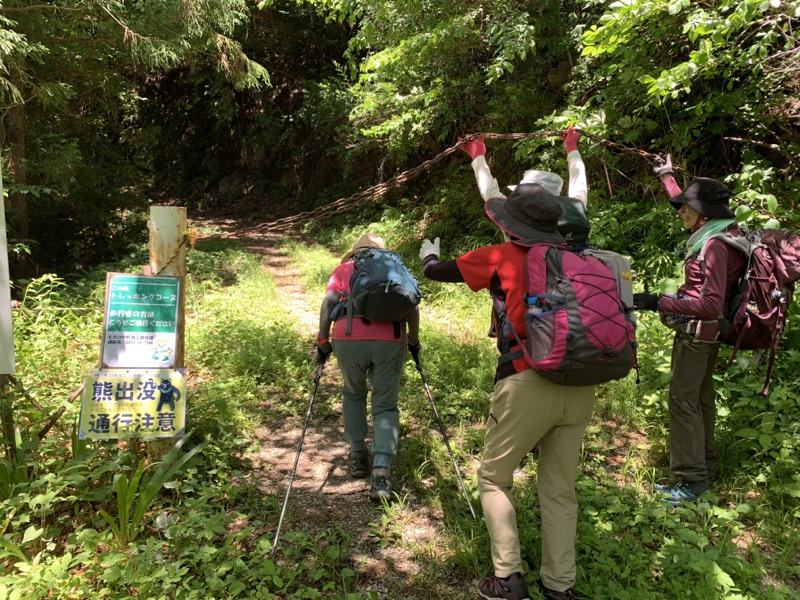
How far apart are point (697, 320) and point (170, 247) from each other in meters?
3.33

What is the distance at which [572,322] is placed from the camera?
7.46 feet

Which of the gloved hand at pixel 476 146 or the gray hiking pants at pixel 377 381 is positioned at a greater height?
the gloved hand at pixel 476 146

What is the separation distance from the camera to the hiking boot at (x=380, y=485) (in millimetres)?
3443

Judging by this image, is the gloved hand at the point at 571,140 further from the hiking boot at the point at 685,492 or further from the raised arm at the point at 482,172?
the hiking boot at the point at 685,492

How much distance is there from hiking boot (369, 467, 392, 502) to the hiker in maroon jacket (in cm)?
184

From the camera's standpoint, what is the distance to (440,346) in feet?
19.5

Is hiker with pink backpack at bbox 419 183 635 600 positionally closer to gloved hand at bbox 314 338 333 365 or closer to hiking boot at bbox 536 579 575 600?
hiking boot at bbox 536 579 575 600

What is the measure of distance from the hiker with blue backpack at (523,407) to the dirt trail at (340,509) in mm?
469

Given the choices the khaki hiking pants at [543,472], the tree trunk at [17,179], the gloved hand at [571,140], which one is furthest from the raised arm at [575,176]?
the tree trunk at [17,179]

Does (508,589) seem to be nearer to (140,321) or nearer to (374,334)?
(374,334)

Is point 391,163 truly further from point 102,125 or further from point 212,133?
point 212,133

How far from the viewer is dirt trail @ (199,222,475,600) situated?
2814mm

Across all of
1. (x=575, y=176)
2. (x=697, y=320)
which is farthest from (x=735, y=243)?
(x=575, y=176)

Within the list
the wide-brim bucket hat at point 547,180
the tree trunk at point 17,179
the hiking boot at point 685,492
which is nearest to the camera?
the wide-brim bucket hat at point 547,180
